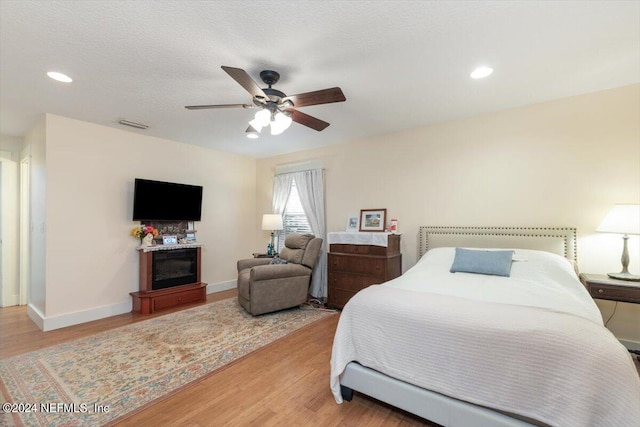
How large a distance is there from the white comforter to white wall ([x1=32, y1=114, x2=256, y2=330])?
143 inches

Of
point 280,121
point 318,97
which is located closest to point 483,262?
point 318,97

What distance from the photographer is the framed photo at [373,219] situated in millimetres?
4212

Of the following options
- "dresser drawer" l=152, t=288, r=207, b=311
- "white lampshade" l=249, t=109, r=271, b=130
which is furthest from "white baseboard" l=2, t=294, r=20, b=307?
"white lampshade" l=249, t=109, r=271, b=130

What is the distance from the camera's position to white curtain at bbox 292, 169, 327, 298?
15.8ft

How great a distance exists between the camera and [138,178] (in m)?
4.26

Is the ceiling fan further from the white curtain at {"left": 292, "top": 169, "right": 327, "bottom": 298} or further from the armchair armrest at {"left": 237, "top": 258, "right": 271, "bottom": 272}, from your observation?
the armchair armrest at {"left": 237, "top": 258, "right": 271, "bottom": 272}

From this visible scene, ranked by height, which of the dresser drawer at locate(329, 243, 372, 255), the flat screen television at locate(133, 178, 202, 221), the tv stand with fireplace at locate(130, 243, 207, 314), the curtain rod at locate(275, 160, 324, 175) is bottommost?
the tv stand with fireplace at locate(130, 243, 207, 314)

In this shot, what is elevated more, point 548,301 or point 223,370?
A: point 548,301

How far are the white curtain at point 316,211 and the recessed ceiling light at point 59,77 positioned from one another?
10.8 feet

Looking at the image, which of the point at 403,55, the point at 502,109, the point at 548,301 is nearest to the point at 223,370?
the point at 548,301

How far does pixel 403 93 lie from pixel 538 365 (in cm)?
251

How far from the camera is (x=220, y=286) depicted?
5305mm

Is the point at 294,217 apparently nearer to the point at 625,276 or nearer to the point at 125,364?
the point at 125,364

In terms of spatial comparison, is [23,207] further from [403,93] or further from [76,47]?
[403,93]
